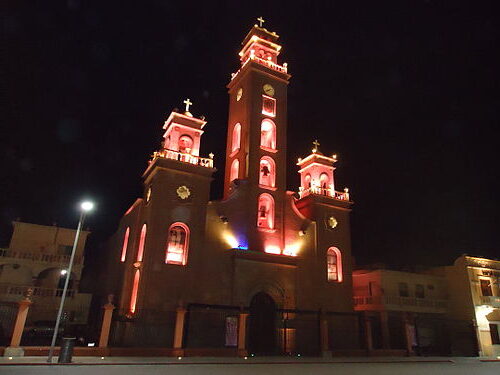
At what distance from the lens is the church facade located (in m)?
27.3

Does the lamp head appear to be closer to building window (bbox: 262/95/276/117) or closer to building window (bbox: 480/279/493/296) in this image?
building window (bbox: 262/95/276/117)

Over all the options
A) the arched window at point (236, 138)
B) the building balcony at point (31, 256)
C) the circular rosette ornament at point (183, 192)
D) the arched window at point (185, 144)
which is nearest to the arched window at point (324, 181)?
the arched window at point (236, 138)

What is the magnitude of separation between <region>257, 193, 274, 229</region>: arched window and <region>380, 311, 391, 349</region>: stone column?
12.8 metres

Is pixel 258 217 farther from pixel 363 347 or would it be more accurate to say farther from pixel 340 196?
pixel 363 347

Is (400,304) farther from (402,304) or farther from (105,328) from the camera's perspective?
(105,328)

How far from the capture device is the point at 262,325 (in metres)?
28.4

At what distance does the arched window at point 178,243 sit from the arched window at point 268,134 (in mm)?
11000

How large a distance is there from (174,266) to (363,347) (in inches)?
596

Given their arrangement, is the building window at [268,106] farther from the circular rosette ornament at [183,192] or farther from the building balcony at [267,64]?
the circular rosette ornament at [183,192]

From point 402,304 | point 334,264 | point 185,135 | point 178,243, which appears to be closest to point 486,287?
point 402,304

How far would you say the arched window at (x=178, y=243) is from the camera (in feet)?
91.4

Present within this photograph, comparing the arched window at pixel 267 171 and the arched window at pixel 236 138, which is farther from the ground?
the arched window at pixel 236 138

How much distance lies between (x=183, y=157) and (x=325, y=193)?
13748 mm

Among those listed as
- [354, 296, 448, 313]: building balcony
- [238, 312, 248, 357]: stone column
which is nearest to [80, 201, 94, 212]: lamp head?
[238, 312, 248, 357]: stone column
